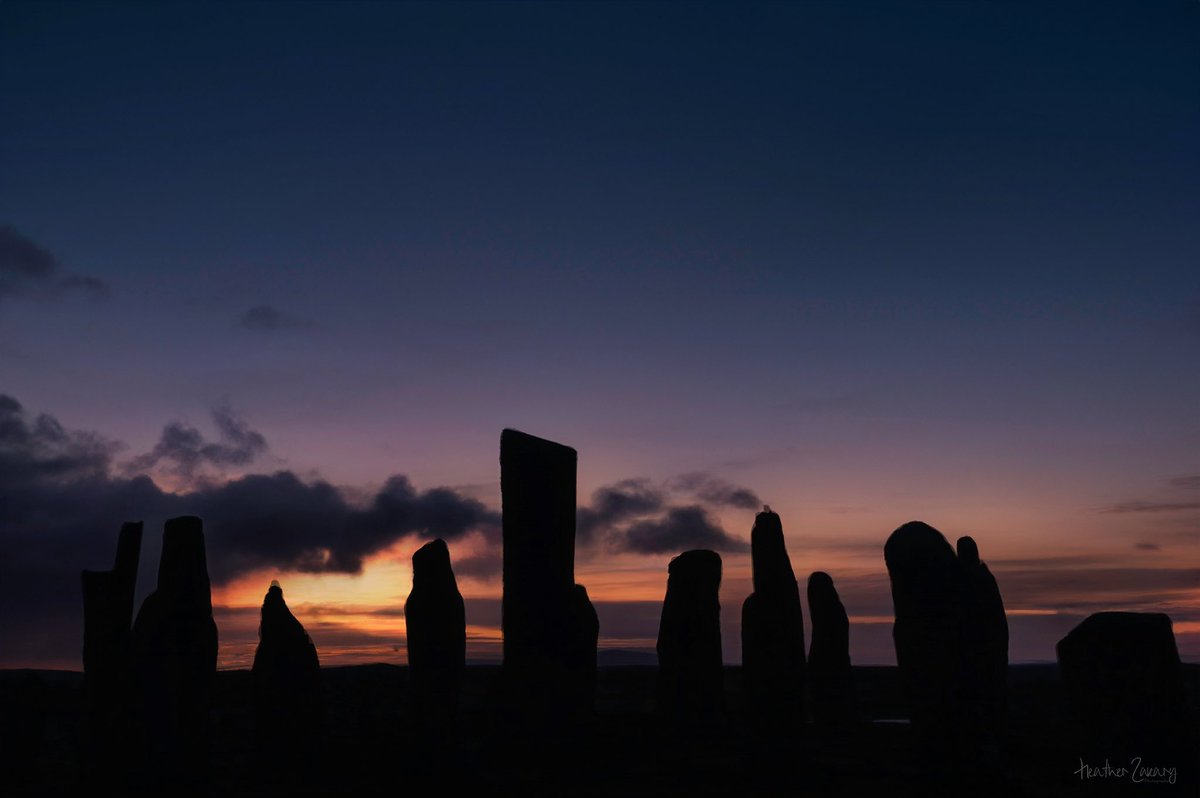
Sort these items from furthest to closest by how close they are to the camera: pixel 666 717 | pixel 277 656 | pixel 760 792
A: 1. pixel 666 717
2. pixel 277 656
3. pixel 760 792

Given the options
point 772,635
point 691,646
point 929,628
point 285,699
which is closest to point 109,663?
point 285,699

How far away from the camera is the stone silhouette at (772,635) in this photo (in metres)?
20.8

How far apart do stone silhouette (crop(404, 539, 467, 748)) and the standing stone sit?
815 cm

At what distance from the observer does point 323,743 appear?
19.2 meters

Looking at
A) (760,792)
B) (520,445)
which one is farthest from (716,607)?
(760,792)

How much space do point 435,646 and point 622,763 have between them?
394 centimetres

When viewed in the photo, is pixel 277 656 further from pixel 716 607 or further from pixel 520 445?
pixel 716 607

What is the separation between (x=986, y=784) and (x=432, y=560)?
1019 centimetres

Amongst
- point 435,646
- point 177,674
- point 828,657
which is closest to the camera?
point 177,674

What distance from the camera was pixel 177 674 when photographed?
1670 centimetres

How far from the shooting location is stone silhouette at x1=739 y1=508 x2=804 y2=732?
20766 millimetres

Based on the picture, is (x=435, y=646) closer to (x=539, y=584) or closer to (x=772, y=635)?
(x=539, y=584)

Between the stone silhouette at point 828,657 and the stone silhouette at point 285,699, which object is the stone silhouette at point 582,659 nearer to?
the stone silhouette at point 285,699
